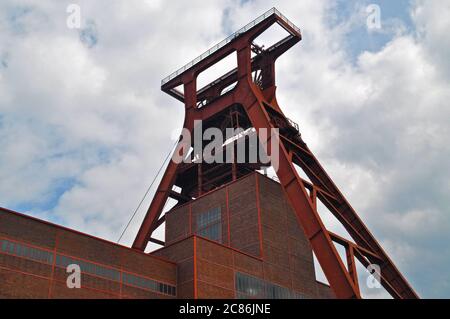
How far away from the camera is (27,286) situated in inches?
933

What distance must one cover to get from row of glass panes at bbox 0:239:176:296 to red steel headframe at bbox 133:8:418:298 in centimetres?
698

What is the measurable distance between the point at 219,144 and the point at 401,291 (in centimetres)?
1654

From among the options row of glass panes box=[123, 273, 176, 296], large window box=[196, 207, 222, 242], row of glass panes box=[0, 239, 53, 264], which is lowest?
row of glass panes box=[123, 273, 176, 296]

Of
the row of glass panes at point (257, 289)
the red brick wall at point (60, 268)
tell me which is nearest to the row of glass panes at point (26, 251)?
the red brick wall at point (60, 268)

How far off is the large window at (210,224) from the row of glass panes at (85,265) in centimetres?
691

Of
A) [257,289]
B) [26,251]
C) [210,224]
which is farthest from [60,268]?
[210,224]

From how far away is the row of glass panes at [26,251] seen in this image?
2385 cm

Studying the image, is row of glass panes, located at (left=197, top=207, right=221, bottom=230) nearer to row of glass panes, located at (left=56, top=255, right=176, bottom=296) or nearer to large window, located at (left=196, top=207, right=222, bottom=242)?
large window, located at (left=196, top=207, right=222, bottom=242)

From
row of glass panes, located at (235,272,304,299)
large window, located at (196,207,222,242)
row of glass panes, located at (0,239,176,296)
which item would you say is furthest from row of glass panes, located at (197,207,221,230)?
row of glass panes, located at (0,239,176,296)

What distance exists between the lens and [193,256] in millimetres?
29719

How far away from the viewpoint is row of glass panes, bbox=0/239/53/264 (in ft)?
78.2

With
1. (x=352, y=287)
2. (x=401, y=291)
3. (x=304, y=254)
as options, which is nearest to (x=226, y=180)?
(x=304, y=254)

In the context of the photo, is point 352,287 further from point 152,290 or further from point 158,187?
point 158,187

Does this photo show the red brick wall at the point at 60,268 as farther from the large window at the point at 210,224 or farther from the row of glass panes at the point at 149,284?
the large window at the point at 210,224
